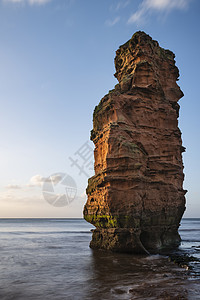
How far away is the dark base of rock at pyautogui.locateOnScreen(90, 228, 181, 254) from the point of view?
64.1 ft

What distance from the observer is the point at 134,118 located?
23.4 metres

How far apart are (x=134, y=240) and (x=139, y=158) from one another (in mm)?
6638

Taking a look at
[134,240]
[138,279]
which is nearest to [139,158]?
[134,240]

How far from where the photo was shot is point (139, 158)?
21.4m

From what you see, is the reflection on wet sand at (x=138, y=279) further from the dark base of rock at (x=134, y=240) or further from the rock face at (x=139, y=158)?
the rock face at (x=139, y=158)

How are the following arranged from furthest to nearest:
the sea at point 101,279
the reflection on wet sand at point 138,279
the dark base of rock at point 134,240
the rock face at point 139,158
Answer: the rock face at point 139,158 → the dark base of rock at point 134,240 → the sea at point 101,279 → the reflection on wet sand at point 138,279

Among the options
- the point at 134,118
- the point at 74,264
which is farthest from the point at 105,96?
the point at 74,264

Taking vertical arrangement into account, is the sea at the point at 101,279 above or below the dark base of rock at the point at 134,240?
below

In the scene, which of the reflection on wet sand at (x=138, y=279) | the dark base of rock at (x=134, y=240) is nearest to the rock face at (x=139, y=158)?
the dark base of rock at (x=134, y=240)

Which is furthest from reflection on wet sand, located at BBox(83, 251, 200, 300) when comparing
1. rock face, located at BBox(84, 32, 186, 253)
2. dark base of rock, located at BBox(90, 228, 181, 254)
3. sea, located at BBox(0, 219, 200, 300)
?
rock face, located at BBox(84, 32, 186, 253)

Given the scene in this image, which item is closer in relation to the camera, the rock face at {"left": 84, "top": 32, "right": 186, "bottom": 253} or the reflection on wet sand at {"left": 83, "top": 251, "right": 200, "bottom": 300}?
the reflection on wet sand at {"left": 83, "top": 251, "right": 200, "bottom": 300}

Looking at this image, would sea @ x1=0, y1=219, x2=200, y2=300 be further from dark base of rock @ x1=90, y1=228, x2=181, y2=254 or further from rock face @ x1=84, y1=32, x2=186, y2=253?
rock face @ x1=84, y1=32, x2=186, y2=253

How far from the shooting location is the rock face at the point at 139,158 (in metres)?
20.5

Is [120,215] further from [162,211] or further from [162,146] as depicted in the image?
[162,146]
